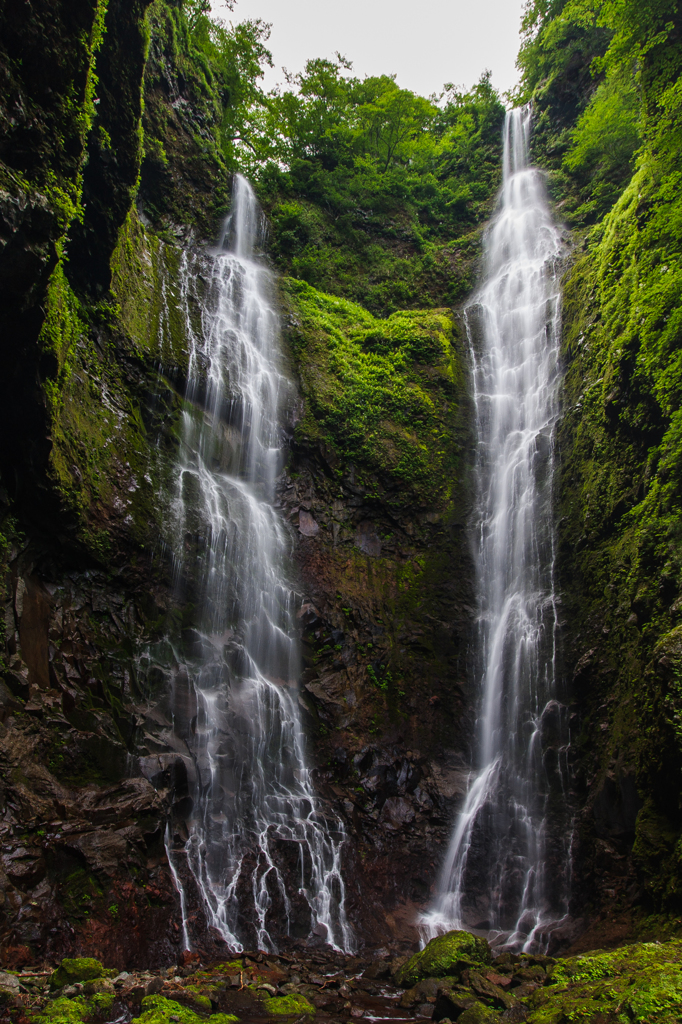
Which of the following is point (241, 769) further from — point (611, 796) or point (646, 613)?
point (646, 613)

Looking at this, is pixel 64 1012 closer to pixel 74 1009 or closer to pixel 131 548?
pixel 74 1009

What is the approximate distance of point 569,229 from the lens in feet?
59.5

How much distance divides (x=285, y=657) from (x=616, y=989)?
25.2 feet

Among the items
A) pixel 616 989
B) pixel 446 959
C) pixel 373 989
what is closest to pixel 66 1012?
pixel 373 989

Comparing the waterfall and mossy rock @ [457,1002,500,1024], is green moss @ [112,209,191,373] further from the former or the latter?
mossy rock @ [457,1002,500,1024]

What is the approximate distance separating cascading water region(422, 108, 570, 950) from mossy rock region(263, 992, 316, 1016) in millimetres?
3718

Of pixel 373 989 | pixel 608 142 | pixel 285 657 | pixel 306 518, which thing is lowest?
pixel 373 989

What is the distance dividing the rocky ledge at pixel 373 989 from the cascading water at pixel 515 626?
7.22 ft

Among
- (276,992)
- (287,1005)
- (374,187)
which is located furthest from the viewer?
(374,187)

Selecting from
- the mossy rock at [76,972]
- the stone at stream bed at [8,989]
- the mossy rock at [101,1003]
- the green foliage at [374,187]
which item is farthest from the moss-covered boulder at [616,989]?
the green foliage at [374,187]

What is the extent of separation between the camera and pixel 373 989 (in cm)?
707

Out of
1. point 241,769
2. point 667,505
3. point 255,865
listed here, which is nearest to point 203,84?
point 667,505

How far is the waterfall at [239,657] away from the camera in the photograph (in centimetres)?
862

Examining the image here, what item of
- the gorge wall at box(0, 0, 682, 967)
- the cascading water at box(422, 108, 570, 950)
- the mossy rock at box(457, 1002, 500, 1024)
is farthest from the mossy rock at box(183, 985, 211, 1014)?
the cascading water at box(422, 108, 570, 950)
